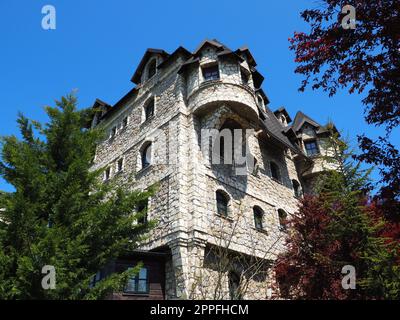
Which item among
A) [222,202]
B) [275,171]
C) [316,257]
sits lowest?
[316,257]

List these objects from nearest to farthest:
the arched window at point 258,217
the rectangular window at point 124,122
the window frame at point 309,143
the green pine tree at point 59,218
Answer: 1. the green pine tree at point 59,218
2. the arched window at point 258,217
3. the rectangular window at point 124,122
4. the window frame at point 309,143

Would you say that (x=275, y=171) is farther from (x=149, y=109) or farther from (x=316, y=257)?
(x=316, y=257)

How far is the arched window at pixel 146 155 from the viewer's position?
1664 cm

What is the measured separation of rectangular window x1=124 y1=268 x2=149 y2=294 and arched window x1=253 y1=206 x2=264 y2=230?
19.3 feet

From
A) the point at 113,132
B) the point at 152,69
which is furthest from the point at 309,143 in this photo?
the point at 113,132

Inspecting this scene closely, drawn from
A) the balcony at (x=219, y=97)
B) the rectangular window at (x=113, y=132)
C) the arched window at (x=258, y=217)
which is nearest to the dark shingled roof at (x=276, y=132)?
the balcony at (x=219, y=97)

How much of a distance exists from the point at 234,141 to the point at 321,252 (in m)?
7.15

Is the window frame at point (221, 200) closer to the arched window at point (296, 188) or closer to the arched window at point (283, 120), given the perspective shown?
the arched window at point (296, 188)

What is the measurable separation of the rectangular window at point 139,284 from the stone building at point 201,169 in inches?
1.5

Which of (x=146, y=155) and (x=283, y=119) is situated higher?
(x=283, y=119)

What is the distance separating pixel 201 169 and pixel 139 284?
5.22 m

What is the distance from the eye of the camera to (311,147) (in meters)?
23.1

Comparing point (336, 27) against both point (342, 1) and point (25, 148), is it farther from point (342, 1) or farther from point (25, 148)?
point (25, 148)
